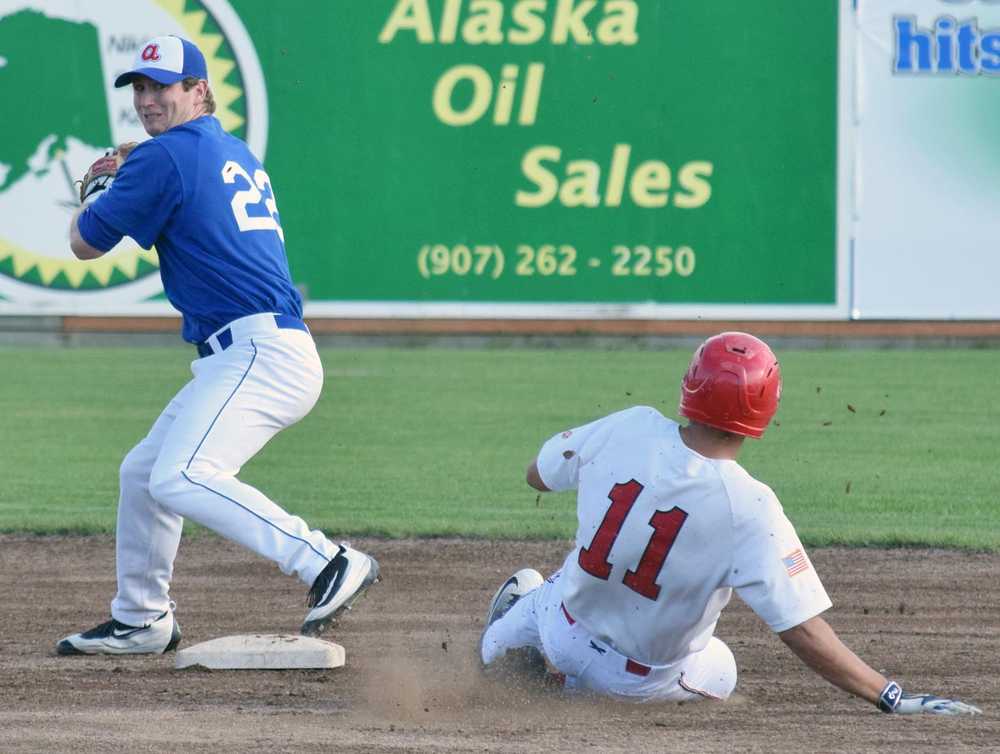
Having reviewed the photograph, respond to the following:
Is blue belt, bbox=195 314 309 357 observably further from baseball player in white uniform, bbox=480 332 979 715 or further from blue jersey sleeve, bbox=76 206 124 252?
baseball player in white uniform, bbox=480 332 979 715

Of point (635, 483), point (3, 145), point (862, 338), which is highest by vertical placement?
point (3, 145)

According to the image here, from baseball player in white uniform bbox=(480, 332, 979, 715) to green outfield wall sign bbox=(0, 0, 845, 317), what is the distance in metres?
12.7

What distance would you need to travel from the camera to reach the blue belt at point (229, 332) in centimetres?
522

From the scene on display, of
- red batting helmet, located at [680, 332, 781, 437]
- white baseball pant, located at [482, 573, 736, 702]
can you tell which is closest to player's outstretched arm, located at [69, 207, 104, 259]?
white baseball pant, located at [482, 573, 736, 702]

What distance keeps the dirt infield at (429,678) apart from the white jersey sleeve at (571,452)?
636 millimetres

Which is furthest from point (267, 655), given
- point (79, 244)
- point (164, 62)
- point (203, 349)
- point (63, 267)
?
point (63, 267)

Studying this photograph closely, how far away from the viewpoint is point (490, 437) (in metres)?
11.3

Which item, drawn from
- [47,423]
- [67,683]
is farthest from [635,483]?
[47,423]

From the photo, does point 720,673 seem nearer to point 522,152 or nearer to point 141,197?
point 141,197

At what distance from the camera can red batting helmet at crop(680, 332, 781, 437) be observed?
13.4ft

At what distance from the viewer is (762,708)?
4594 millimetres

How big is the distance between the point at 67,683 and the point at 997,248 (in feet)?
45.4

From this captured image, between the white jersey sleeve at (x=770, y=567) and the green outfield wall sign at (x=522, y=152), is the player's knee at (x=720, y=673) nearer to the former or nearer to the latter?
the white jersey sleeve at (x=770, y=567)

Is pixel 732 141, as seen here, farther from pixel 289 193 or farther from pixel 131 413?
pixel 131 413
